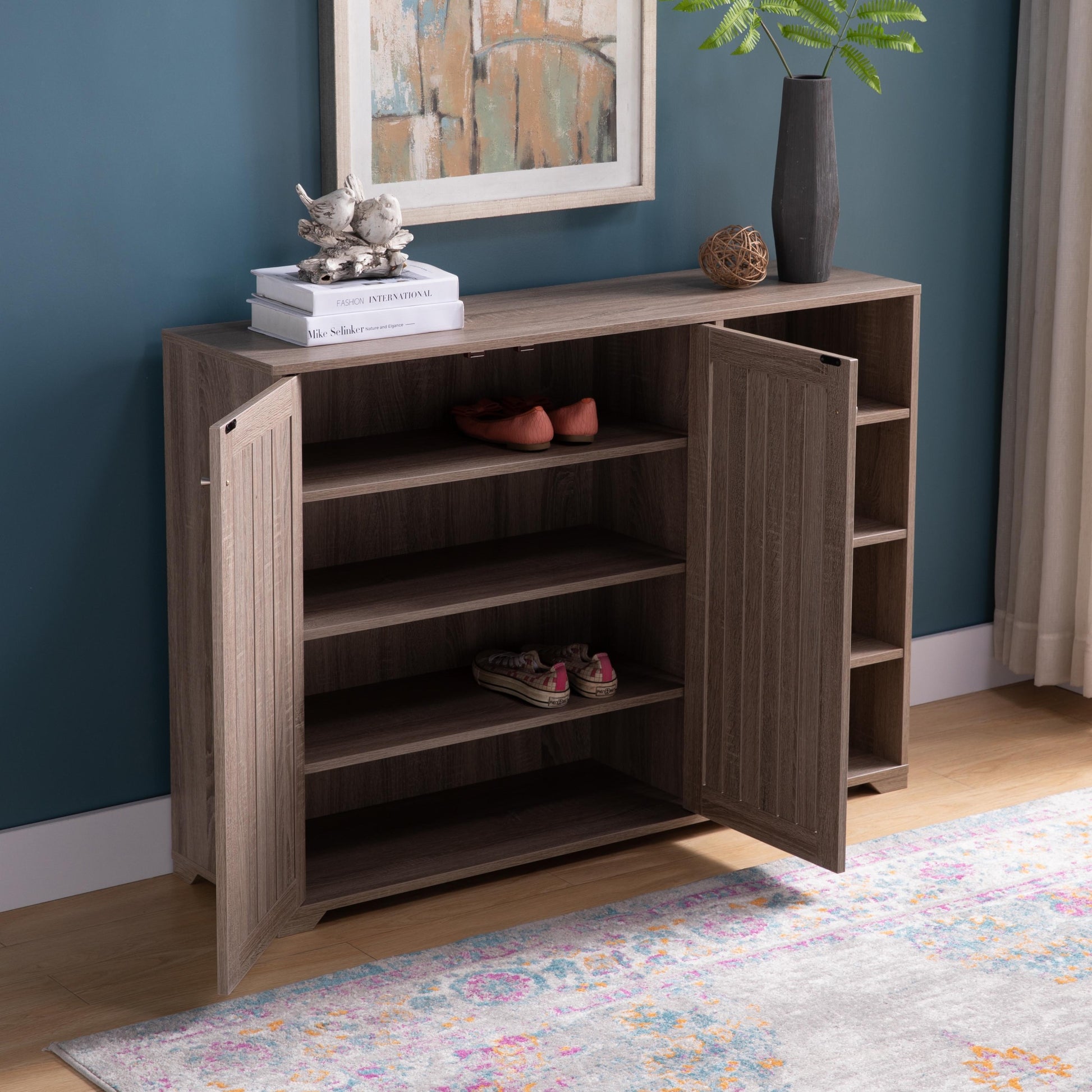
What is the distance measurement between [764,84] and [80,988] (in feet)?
6.71

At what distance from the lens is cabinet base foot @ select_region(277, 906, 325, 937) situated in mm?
2795

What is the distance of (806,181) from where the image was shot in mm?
3113

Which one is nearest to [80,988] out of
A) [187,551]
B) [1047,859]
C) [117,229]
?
[187,551]

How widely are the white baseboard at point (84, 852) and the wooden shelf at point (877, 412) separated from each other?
55.4 inches

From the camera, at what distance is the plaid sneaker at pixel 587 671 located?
121 inches

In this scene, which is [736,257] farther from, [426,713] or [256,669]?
[256,669]

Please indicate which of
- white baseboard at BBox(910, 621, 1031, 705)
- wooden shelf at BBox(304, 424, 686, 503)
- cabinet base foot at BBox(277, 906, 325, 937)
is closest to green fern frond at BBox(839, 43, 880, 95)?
wooden shelf at BBox(304, 424, 686, 503)

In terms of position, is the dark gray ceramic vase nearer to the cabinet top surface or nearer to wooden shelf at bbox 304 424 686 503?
the cabinet top surface

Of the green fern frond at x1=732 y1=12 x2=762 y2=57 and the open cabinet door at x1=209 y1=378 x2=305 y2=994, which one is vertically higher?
the green fern frond at x1=732 y1=12 x2=762 y2=57

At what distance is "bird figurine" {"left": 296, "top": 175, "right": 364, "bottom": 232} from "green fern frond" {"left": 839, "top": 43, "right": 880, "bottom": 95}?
3.24 ft

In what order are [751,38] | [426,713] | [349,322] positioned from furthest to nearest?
[751,38] → [426,713] → [349,322]

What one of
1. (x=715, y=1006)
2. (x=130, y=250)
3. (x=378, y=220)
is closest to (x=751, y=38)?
(x=378, y=220)

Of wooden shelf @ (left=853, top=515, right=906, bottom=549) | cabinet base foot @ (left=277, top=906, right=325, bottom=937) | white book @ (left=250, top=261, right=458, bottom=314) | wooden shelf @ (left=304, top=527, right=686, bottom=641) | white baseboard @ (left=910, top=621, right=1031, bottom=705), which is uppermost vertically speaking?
white book @ (left=250, top=261, right=458, bottom=314)

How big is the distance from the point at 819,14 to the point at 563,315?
762 millimetres
